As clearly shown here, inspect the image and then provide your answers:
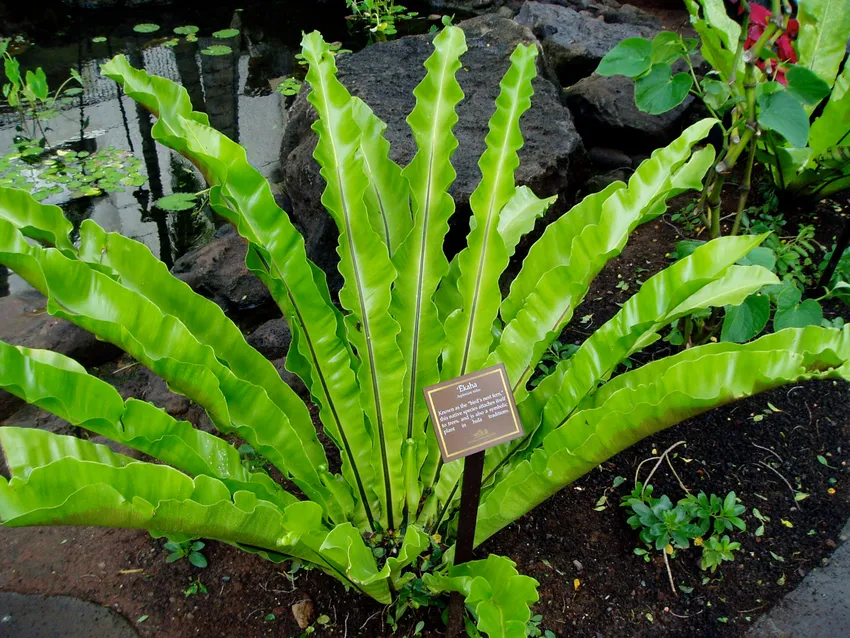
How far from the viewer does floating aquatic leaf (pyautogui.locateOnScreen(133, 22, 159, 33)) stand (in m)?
6.83

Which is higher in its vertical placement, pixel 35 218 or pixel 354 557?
pixel 35 218

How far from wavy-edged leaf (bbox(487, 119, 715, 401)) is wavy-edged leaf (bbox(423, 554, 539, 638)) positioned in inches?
16.8

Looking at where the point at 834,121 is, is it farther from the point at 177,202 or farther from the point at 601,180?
the point at 177,202

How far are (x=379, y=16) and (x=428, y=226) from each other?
17.8 ft

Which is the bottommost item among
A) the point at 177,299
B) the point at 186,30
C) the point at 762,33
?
the point at 186,30

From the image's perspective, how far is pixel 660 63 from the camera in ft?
6.23

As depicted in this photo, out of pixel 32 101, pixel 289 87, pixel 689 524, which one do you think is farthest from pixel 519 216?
pixel 32 101

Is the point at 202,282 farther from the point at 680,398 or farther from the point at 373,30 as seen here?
the point at 373,30

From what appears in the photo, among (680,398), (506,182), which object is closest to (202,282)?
(506,182)

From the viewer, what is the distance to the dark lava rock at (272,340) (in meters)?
2.45

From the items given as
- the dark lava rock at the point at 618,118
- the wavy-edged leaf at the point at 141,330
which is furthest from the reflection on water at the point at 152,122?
the wavy-edged leaf at the point at 141,330

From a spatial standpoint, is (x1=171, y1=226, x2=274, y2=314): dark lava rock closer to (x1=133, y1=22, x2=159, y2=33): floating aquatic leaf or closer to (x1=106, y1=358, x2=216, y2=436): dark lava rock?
(x1=106, y1=358, x2=216, y2=436): dark lava rock

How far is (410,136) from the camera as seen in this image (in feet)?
8.81

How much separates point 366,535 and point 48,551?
2.95 ft
